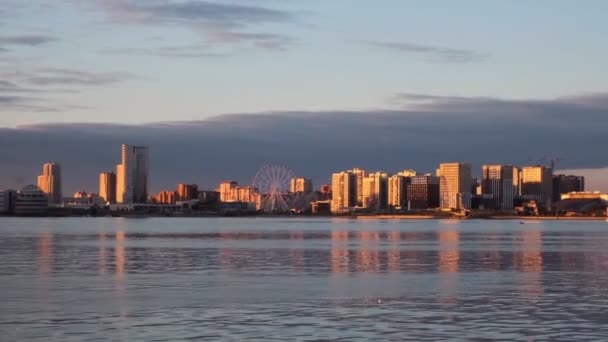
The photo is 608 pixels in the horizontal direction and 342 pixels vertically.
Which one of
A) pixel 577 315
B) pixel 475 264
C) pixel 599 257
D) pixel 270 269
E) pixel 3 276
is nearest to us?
pixel 577 315

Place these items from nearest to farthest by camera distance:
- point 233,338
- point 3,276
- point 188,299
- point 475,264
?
point 233,338 < point 188,299 < point 3,276 < point 475,264

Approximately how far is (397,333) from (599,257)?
4251 cm

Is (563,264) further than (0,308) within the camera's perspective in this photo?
Yes

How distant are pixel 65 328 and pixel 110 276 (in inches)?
732

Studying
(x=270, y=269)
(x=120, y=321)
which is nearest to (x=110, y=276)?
(x=270, y=269)

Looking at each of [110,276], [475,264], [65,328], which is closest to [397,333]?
[65,328]

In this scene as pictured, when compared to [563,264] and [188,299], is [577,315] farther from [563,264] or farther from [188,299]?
[563,264]

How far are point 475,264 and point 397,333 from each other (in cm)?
3107

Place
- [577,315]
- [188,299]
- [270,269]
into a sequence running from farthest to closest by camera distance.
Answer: [270,269] → [188,299] → [577,315]

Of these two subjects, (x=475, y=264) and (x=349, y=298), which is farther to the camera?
(x=475, y=264)

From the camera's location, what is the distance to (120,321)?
97.0ft

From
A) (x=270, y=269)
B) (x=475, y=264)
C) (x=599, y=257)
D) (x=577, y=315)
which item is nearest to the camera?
(x=577, y=315)

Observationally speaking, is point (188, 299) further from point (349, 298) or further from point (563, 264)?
point (563, 264)

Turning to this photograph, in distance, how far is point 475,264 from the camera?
57406 mm
